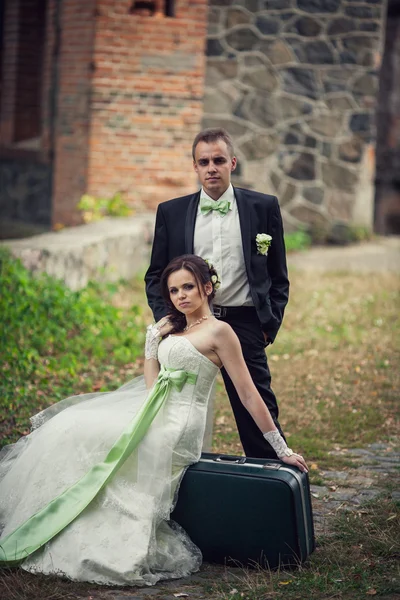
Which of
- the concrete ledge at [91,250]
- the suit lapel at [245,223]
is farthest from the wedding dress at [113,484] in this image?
the concrete ledge at [91,250]

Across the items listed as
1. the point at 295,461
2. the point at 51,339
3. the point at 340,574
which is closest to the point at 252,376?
the point at 295,461

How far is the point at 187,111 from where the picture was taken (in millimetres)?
11320

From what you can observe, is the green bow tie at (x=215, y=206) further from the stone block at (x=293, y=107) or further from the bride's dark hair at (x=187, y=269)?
the stone block at (x=293, y=107)

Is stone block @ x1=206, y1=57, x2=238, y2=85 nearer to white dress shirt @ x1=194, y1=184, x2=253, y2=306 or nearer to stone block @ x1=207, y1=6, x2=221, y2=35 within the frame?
stone block @ x1=207, y1=6, x2=221, y2=35

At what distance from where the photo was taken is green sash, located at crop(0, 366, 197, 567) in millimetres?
3785

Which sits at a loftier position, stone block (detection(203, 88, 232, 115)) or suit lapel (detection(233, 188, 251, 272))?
stone block (detection(203, 88, 232, 115))

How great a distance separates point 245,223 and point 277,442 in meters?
1.04

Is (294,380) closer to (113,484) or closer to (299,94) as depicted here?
(113,484)

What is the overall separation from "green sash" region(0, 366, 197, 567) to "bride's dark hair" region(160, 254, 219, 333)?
17.6 inches

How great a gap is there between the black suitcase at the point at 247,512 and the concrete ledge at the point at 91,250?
4780 millimetres

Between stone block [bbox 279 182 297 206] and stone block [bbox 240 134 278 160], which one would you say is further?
stone block [bbox 279 182 297 206]

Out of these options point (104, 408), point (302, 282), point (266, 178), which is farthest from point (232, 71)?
point (104, 408)

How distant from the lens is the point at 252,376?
4.38m

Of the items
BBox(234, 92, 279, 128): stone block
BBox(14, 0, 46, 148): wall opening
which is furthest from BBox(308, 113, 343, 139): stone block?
BBox(14, 0, 46, 148): wall opening
